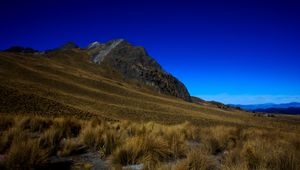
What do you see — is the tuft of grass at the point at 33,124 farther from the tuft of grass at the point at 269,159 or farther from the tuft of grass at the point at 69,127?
the tuft of grass at the point at 269,159

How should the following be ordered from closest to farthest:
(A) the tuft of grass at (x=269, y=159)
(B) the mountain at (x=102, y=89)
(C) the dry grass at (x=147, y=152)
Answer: (C) the dry grass at (x=147, y=152) → (A) the tuft of grass at (x=269, y=159) → (B) the mountain at (x=102, y=89)

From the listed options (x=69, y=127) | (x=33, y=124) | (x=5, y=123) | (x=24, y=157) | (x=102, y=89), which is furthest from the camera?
(x=102, y=89)

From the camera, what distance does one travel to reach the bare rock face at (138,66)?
50.4 metres

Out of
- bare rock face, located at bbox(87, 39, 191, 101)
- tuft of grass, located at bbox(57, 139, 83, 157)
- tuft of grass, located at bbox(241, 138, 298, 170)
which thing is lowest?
tuft of grass, located at bbox(57, 139, 83, 157)

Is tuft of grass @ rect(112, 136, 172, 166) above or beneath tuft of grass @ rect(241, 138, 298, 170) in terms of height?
beneath

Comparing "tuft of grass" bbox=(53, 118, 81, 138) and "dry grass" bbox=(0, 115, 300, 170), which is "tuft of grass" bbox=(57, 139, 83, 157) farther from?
"tuft of grass" bbox=(53, 118, 81, 138)

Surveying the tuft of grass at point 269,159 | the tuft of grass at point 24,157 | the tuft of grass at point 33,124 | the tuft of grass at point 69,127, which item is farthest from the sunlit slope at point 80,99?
the tuft of grass at point 269,159

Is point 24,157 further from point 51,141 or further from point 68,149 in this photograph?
point 51,141

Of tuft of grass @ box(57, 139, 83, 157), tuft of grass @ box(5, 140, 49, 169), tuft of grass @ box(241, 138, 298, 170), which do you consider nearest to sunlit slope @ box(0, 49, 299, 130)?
tuft of grass @ box(57, 139, 83, 157)

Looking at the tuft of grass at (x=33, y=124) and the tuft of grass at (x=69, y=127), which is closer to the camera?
the tuft of grass at (x=69, y=127)

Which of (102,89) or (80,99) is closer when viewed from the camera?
(80,99)

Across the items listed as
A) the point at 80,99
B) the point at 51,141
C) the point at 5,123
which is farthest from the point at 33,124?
the point at 80,99

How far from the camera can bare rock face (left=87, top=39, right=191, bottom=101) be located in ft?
165

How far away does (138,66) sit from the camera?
5250cm
